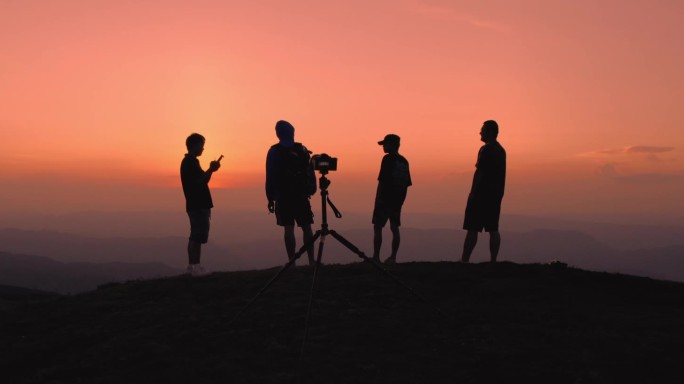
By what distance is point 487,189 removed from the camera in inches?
432

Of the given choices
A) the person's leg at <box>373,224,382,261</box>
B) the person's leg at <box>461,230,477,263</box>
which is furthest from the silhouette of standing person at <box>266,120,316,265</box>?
the person's leg at <box>461,230,477,263</box>

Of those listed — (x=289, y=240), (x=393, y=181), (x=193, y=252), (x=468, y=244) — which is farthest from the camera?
(x=393, y=181)

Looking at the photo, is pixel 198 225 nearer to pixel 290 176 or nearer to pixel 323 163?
pixel 290 176

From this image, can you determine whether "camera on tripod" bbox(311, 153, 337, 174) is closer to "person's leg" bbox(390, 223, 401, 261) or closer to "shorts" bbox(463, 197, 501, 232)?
"shorts" bbox(463, 197, 501, 232)

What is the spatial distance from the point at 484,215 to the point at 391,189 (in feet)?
6.77

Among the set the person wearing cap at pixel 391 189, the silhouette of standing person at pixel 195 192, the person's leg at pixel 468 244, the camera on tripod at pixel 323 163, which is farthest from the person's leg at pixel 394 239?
the camera on tripod at pixel 323 163

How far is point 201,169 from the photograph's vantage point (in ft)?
34.0

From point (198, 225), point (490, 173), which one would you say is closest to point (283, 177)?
point (198, 225)

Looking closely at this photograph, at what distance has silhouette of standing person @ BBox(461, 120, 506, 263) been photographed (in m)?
10.8

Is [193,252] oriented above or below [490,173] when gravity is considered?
below

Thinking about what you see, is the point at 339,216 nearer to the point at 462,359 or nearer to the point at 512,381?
the point at 462,359

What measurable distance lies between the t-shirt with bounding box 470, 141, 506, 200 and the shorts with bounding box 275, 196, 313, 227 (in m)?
3.48

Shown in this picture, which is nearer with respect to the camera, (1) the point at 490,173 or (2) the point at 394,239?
(1) the point at 490,173

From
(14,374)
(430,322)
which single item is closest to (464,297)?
(430,322)
